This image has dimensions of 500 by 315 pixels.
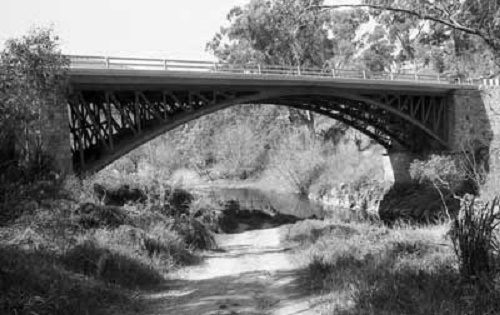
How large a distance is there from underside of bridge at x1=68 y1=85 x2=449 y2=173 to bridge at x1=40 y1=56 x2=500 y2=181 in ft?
0.12

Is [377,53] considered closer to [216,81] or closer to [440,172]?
[440,172]

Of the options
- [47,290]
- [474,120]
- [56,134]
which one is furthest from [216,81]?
[474,120]

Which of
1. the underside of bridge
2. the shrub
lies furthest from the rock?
the shrub

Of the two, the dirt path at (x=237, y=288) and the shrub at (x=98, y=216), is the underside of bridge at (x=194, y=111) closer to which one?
the shrub at (x=98, y=216)

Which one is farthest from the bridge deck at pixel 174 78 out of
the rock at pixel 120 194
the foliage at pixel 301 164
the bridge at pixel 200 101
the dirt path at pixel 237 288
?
the foliage at pixel 301 164

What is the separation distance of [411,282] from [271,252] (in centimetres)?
731

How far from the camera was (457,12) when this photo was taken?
6.26 meters

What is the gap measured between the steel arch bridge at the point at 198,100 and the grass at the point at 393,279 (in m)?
11.1

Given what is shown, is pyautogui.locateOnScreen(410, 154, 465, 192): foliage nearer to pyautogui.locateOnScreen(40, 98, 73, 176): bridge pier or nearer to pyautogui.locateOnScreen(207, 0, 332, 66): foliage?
pyautogui.locateOnScreen(207, 0, 332, 66): foliage

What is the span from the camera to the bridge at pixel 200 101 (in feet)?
59.6

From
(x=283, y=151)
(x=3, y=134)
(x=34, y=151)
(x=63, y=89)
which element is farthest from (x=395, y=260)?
(x=283, y=151)

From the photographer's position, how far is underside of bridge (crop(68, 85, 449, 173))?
18578 mm

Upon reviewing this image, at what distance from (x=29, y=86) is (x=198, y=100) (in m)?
9.97

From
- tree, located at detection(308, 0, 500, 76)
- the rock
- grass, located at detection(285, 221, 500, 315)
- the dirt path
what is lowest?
the dirt path
